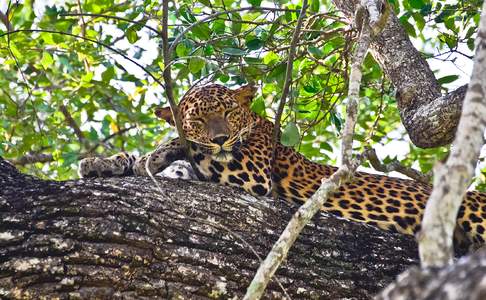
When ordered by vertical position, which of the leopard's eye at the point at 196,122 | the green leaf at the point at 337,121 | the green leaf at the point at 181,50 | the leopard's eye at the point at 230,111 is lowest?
the green leaf at the point at 337,121

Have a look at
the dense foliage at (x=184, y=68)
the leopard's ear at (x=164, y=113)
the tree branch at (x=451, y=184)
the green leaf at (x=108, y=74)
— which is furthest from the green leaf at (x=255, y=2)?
the tree branch at (x=451, y=184)

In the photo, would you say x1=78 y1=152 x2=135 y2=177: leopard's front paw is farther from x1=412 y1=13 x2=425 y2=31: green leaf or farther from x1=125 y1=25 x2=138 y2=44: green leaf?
x1=412 y1=13 x2=425 y2=31: green leaf

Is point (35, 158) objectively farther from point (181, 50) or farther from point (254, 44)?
point (254, 44)

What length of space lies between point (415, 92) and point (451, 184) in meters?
3.01

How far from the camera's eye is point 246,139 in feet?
22.8

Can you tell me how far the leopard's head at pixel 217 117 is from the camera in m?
6.46

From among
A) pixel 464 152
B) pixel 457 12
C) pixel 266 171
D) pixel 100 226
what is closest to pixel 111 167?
pixel 266 171

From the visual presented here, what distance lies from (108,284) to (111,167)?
2.51m

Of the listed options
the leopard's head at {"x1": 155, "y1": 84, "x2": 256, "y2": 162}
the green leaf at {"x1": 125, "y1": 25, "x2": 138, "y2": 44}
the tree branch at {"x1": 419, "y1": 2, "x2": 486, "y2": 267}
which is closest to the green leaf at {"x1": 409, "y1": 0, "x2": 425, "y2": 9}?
the leopard's head at {"x1": 155, "y1": 84, "x2": 256, "y2": 162}

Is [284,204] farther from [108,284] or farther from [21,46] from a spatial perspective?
[21,46]

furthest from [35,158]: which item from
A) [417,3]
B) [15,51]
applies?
[417,3]

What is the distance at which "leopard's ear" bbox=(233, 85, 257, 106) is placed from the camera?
7.28 m

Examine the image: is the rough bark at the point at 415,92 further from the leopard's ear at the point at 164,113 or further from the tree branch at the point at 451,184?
the tree branch at the point at 451,184

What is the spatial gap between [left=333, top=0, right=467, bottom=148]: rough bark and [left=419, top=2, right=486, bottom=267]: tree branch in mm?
2365
